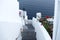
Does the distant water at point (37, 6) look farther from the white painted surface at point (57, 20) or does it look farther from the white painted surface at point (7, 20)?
the white painted surface at point (57, 20)

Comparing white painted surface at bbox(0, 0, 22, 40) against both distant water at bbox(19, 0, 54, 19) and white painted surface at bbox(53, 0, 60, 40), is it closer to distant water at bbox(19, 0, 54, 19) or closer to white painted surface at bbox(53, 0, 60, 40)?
white painted surface at bbox(53, 0, 60, 40)

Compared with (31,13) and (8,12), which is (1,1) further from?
(31,13)

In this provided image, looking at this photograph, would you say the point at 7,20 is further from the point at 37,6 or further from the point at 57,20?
the point at 37,6

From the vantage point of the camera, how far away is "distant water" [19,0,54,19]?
18.2 m

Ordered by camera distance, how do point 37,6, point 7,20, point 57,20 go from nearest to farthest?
point 57,20 → point 7,20 → point 37,6

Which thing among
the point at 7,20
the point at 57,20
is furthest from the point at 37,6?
the point at 57,20

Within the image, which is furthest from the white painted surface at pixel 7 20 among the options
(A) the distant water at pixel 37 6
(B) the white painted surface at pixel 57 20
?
(A) the distant water at pixel 37 6

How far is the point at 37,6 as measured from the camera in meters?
19.6

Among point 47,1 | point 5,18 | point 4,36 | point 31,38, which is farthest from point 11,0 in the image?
point 47,1

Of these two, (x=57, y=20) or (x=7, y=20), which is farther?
(x=7, y=20)

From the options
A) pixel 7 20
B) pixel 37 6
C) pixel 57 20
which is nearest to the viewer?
pixel 57 20

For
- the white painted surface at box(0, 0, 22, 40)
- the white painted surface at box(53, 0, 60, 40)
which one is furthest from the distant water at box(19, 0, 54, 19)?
the white painted surface at box(53, 0, 60, 40)

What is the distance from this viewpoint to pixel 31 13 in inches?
742

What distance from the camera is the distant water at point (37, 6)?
59.6ft
